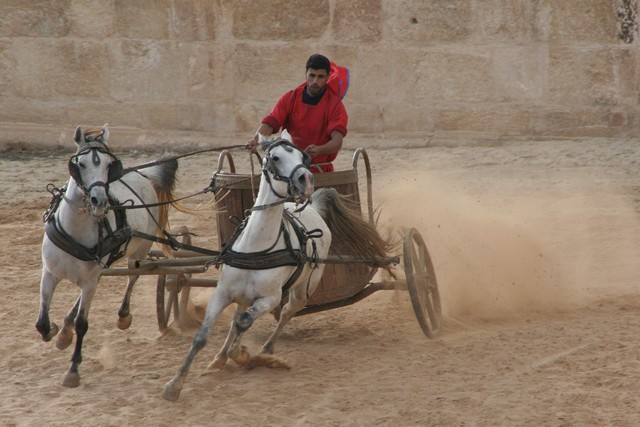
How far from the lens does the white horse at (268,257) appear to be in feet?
17.9

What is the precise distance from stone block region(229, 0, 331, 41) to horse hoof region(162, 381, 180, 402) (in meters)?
7.49

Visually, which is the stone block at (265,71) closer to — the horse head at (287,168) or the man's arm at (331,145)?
the man's arm at (331,145)

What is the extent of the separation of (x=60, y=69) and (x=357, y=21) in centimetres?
372

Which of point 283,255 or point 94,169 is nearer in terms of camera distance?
point 94,169

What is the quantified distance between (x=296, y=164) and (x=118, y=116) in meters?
7.87

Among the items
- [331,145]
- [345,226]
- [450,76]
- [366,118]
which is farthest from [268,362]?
[450,76]

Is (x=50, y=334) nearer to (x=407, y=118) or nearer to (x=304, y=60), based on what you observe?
(x=304, y=60)

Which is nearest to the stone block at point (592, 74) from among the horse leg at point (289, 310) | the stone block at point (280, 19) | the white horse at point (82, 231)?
the stone block at point (280, 19)

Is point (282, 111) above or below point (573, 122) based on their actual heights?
above

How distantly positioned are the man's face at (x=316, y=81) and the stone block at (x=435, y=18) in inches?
215

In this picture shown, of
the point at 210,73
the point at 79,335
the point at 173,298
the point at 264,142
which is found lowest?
the point at 173,298

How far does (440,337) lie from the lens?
6.94m

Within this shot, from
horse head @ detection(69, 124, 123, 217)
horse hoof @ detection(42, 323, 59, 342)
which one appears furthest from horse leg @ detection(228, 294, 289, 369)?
horse hoof @ detection(42, 323, 59, 342)

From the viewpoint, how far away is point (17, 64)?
12.7m
